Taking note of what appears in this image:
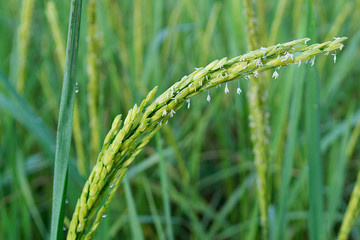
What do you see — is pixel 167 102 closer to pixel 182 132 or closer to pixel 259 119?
pixel 259 119

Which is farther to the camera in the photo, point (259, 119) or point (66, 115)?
point (259, 119)

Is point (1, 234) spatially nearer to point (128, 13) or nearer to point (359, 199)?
point (359, 199)

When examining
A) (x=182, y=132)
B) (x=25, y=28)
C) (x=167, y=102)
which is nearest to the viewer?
(x=167, y=102)

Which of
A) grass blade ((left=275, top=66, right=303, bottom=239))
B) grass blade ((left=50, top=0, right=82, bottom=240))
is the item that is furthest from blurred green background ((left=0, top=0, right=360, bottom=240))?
grass blade ((left=50, top=0, right=82, bottom=240))

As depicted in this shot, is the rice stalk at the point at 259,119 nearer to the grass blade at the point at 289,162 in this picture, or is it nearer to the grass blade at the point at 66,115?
the grass blade at the point at 289,162

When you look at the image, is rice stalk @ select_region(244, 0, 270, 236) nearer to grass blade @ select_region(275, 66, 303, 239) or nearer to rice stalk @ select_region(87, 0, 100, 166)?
grass blade @ select_region(275, 66, 303, 239)

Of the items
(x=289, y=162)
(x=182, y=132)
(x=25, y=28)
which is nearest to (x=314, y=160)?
(x=289, y=162)
